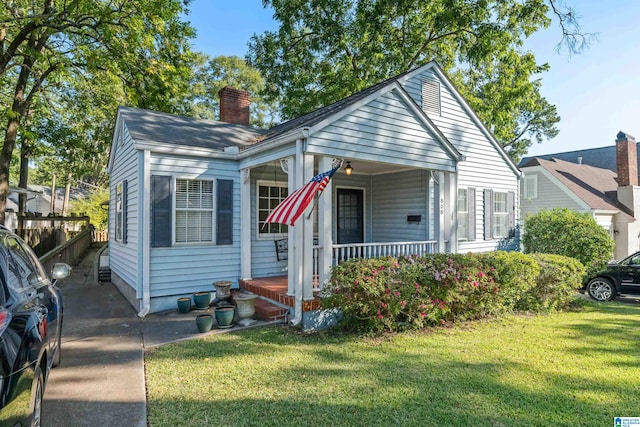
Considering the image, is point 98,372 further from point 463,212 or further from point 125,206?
point 463,212

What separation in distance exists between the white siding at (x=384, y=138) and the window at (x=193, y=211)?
2942mm

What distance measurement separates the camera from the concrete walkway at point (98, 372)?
328cm

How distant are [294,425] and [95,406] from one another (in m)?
1.99

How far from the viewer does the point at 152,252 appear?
274 inches

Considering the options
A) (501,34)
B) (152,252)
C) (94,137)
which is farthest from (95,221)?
(501,34)

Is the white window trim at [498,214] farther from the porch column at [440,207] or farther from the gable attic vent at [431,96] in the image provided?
the porch column at [440,207]

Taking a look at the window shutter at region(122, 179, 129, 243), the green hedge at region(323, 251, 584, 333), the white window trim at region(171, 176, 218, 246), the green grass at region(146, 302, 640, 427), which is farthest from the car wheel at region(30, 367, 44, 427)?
the window shutter at region(122, 179, 129, 243)

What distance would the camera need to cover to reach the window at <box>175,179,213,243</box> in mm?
7324

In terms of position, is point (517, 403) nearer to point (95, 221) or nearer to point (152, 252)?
point (152, 252)

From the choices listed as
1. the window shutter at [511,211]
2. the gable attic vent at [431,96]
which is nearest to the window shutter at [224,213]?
the gable attic vent at [431,96]

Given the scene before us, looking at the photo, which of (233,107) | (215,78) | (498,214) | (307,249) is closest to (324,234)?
(307,249)

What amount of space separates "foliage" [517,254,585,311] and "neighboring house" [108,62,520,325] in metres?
1.89

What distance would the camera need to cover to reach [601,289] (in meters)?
9.34

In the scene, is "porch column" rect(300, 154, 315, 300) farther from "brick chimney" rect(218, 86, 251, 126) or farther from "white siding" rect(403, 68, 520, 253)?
"brick chimney" rect(218, 86, 251, 126)
